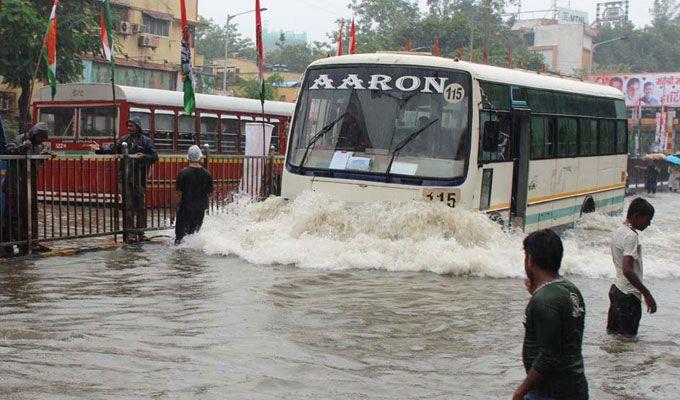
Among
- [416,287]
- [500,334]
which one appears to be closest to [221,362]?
[500,334]

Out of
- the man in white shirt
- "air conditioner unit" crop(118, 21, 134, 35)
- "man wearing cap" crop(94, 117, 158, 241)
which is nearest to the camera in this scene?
the man in white shirt

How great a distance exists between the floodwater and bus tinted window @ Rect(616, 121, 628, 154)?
251 inches

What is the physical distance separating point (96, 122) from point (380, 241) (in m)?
11.1

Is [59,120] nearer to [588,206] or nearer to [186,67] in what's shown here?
[186,67]

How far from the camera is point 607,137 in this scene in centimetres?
2148

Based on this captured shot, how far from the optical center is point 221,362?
297 inches

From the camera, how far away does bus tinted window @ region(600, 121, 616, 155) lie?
21.1 m

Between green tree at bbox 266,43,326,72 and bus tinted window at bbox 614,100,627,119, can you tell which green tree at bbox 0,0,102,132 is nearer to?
bus tinted window at bbox 614,100,627,119

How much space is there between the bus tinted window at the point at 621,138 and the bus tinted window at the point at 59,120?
12.5 metres

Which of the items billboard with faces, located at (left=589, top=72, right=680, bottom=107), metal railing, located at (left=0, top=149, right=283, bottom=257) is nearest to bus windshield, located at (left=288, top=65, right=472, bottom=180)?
metal railing, located at (left=0, top=149, right=283, bottom=257)

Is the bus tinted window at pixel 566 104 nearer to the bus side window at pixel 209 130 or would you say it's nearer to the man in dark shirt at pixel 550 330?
the bus side window at pixel 209 130

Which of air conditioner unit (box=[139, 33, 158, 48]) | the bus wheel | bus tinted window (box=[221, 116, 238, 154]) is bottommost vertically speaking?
the bus wheel

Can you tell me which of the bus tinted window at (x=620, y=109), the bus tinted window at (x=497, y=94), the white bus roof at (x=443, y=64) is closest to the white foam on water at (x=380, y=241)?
the bus tinted window at (x=497, y=94)

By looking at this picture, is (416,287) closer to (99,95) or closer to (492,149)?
(492,149)
